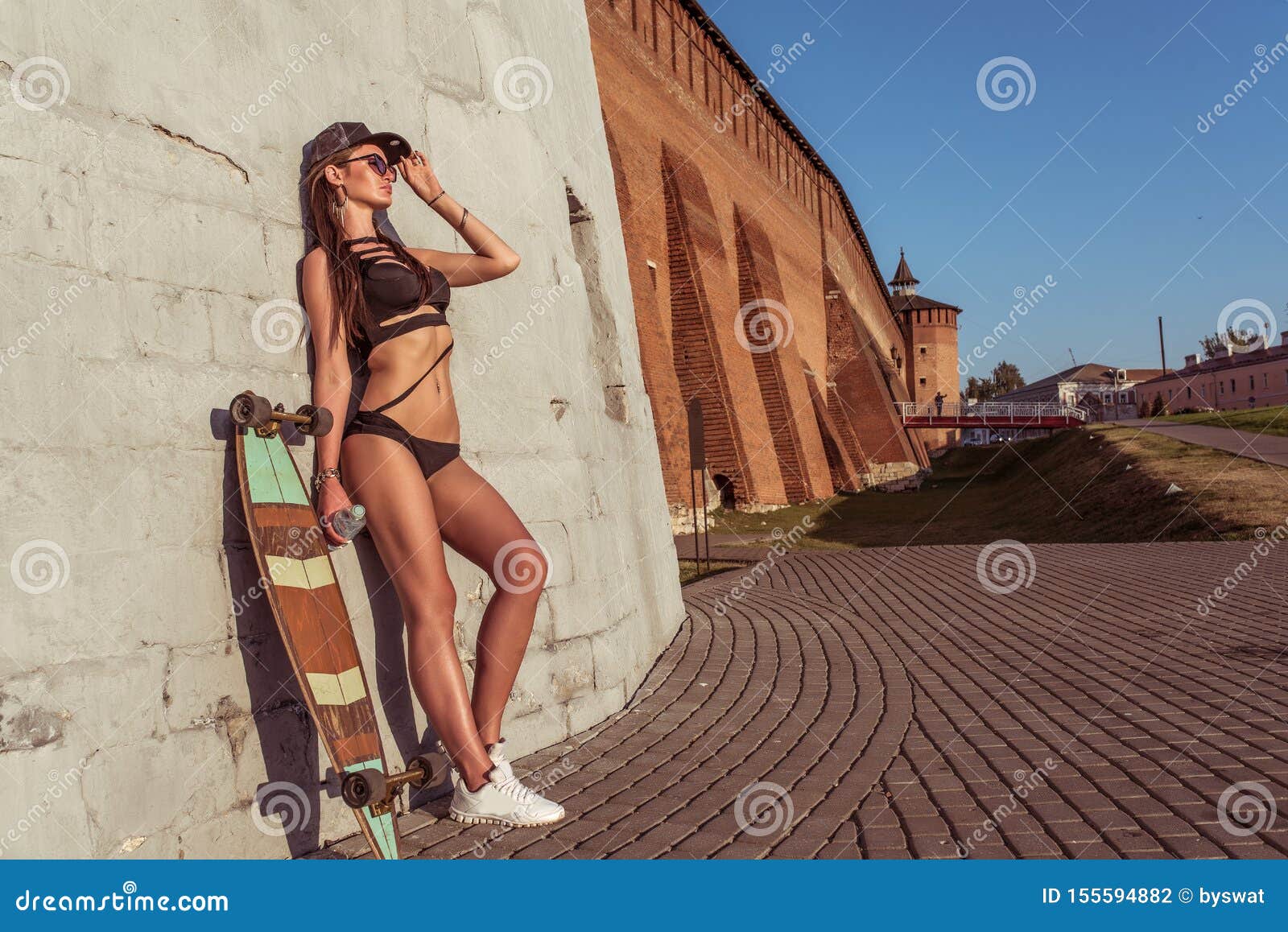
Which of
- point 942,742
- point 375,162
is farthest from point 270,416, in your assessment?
point 942,742

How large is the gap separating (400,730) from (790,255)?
3352cm

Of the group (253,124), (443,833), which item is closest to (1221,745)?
(443,833)

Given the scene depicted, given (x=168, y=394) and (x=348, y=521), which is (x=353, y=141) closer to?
(x=168, y=394)

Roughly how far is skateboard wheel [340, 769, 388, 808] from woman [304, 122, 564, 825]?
21.8 inches

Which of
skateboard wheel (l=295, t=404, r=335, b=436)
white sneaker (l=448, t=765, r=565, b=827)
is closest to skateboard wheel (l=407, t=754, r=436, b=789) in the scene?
white sneaker (l=448, t=765, r=565, b=827)

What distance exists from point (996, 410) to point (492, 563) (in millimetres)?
47784

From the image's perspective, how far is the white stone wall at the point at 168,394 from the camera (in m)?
2.88

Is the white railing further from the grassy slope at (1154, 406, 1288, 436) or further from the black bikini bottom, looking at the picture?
the black bikini bottom

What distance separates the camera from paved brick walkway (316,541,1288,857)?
338cm

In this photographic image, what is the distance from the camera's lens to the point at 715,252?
24.7 meters

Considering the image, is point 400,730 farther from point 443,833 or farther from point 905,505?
point 905,505

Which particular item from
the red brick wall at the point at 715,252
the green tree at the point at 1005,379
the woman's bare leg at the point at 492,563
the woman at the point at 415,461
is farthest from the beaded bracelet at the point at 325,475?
the green tree at the point at 1005,379

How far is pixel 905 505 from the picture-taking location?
30.4 meters

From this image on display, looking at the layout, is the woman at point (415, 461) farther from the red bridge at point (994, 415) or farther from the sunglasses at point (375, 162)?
the red bridge at point (994, 415)
